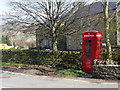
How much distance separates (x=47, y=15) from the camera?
16.1 meters

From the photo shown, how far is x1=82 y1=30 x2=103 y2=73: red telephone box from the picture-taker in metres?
10.5

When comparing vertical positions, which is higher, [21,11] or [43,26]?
[21,11]

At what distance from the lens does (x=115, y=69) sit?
8719mm

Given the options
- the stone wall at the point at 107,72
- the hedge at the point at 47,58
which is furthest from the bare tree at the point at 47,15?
the stone wall at the point at 107,72

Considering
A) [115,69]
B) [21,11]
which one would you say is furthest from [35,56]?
[115,69]

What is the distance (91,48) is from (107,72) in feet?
7.21

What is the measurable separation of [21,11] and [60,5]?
3.50 m

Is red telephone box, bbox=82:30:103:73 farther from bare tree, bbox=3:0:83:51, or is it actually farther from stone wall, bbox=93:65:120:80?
bare tree, bbox=3:0:83:51

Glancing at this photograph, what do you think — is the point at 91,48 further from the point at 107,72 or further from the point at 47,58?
the point at 47,58

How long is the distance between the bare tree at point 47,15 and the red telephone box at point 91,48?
544cm

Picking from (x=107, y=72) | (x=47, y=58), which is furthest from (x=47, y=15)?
(x=107, y=72)

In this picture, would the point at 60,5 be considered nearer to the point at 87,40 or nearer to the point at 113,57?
the point at 87,40

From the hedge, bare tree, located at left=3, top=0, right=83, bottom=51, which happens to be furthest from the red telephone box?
bare tree, located at left=3, top=0, right=83, bottom=51

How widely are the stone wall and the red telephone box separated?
4.76 ft
